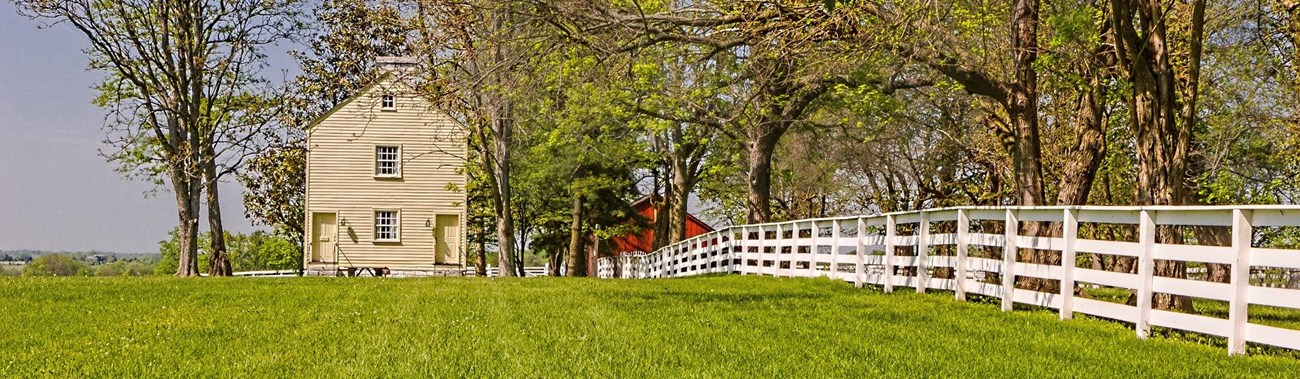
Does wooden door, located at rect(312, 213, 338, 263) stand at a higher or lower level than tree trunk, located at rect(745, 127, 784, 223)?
lower

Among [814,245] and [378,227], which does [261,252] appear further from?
[814,245]

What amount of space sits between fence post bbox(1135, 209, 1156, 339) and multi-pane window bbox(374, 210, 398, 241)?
31.0 m

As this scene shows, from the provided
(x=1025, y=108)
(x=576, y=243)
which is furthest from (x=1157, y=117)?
(x=576, y=243)

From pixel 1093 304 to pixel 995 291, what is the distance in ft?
6.33

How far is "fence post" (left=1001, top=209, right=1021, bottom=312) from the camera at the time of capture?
11.6 meters

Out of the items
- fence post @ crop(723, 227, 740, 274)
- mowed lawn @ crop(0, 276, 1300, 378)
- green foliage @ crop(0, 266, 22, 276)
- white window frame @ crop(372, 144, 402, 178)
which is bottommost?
green foliage @ crop(0, 266, 22, 276)

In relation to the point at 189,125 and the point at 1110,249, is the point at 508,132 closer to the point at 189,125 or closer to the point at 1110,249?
the point at 189,125

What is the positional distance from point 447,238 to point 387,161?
3.12m

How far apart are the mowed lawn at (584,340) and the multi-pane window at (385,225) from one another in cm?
2448

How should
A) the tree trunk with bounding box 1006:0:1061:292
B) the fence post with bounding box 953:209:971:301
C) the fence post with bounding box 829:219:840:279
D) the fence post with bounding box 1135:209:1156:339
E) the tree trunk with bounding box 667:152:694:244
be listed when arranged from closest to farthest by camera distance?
the fence post with bounding box 1135:209:1156:339
the fence post with bounding box 953:209:971:301
the tree trunk with bounding box 1006:0:1061:292
the fence post with bounding box 829:219:840:279
the tree trunk with bounding box 667:152:694:244

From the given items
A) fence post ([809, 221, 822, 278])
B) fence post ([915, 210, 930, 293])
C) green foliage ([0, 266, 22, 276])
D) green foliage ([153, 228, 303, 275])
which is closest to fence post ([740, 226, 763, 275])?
fence post ([809, 221, 822, 278])

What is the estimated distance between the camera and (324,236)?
3806 cm

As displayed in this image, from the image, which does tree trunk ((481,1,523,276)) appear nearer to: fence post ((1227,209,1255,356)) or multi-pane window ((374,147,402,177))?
multi-pane window ((374,147,402,177))

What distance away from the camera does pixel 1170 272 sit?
1163 centimetres
